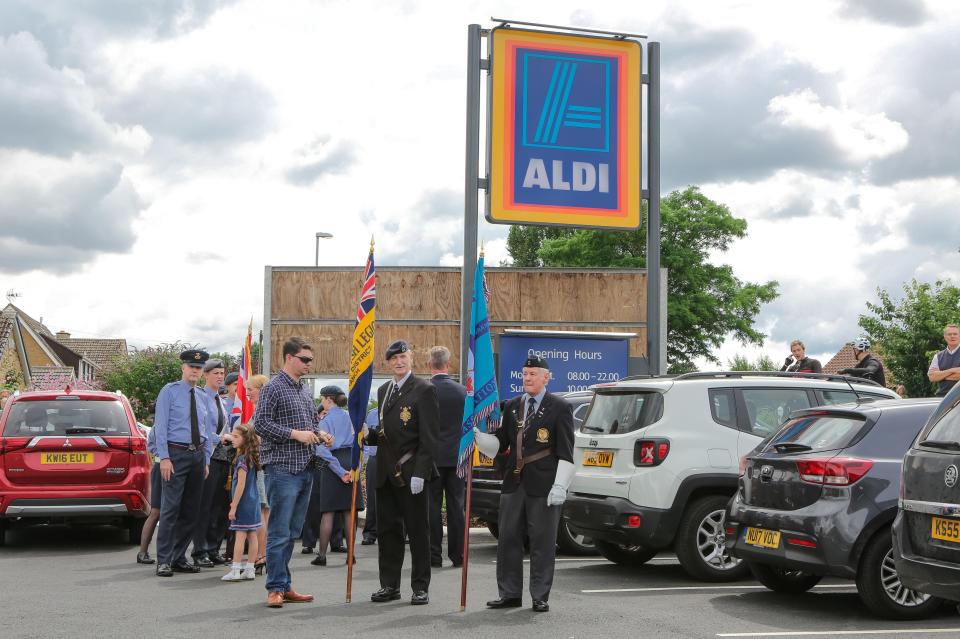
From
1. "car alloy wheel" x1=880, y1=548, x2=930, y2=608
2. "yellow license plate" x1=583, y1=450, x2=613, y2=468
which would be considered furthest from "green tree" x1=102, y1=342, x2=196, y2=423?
"car alloy wheel" x1=880, y1=548, x2=930, y2=608

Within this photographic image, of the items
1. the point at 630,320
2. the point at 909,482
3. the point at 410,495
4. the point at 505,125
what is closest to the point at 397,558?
the point at 410,495

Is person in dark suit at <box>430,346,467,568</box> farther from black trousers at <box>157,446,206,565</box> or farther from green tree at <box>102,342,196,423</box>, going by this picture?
green tree at <box>102,342,196,423</box>

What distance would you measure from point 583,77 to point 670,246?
39.0 meters

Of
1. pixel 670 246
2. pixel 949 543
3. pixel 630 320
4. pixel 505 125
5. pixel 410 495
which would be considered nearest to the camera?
pixel 949 543

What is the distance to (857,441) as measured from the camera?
321 inches

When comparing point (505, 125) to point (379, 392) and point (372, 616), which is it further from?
point (372, 616)

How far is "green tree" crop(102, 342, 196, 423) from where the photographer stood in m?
51.3

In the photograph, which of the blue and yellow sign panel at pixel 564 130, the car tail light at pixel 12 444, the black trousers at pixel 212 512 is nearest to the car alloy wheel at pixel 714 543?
the black trousers at pixel 212 512

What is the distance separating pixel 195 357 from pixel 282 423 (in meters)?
2.66

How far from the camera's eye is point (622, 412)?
10.3m

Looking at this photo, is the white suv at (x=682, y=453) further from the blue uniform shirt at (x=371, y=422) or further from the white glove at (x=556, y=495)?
the blue uniform shirt at (x=371, y=422)

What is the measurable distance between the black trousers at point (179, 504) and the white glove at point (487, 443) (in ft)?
11.5

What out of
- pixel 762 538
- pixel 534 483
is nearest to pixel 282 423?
pixel 534 483

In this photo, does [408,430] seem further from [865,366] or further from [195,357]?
[865,366]
